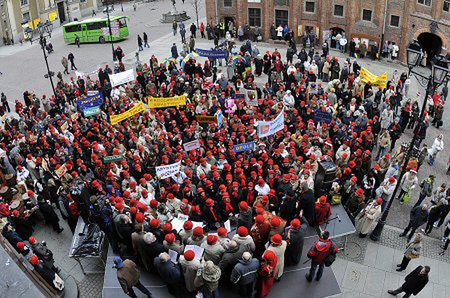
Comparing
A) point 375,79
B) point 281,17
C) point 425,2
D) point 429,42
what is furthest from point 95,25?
point 429,42

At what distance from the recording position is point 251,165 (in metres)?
16.3

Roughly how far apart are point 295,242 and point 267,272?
1.44m

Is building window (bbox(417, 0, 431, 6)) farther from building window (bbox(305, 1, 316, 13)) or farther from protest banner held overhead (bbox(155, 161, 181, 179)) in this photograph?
protest banner held overhead (bbox(155, 161, 181, 179))

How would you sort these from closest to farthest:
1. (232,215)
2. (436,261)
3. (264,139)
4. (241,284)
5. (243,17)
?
(241,284)
(232,215)
(436,261)
(264,139)
(243,17)

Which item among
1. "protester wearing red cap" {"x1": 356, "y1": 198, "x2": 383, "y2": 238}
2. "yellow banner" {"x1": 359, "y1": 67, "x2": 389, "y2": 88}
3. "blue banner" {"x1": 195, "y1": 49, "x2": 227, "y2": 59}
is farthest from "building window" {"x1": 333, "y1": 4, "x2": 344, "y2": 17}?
"protester wearing red cap" {"x1": 356, "y1": 198, "x2": 383, "y2": 238}

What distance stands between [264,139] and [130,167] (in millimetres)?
5887

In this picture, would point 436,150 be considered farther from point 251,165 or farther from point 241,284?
point 241,284

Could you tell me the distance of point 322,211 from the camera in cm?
1376

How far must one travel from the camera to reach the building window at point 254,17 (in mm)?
38594

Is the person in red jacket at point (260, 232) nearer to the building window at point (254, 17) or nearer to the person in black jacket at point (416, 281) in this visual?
the person in black jacket at point (416, 281)

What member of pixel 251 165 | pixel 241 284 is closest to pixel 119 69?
pixel 251 165

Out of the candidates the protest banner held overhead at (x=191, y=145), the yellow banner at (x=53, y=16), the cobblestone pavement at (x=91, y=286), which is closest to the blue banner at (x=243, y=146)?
the protest banner held overhead at (x=191, y=145)

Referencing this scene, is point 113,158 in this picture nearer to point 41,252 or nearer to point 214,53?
point 41,252

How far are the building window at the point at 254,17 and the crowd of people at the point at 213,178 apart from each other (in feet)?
48.0
